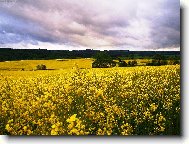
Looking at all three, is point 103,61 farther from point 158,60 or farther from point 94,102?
point 158,60

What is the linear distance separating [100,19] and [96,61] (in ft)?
1.49

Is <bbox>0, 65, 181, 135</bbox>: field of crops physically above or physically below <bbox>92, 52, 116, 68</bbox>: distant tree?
below

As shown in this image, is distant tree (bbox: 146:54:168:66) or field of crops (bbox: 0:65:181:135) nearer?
field of crops (bbox: 0:65:181:135)

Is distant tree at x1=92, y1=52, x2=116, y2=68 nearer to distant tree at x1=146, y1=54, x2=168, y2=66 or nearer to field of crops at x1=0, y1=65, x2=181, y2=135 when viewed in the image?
field of crops at x1=0, y1=65, x2=181, y2=135

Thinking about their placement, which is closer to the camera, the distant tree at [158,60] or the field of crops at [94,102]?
the field of crops at [94,102]

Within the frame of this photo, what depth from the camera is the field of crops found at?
4.90 metres

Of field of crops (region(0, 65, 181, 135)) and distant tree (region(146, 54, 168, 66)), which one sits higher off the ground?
distant tree (region(146, 54, 168, 66))

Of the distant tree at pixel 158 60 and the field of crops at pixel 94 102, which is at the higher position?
the distant tree at pixel 158 60

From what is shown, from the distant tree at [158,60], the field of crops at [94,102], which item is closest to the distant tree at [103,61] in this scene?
the field of crops at [94,102]

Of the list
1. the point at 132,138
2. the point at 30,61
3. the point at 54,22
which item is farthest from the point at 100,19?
the point at 132,138

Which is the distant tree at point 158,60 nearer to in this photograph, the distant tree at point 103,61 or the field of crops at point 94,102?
the field of crops at point 94,102

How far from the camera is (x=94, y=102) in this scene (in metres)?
5.06

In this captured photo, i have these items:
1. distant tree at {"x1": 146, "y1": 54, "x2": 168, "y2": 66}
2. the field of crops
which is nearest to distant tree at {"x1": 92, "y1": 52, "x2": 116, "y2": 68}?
the field of crops

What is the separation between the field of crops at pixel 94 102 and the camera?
16.1 feet
